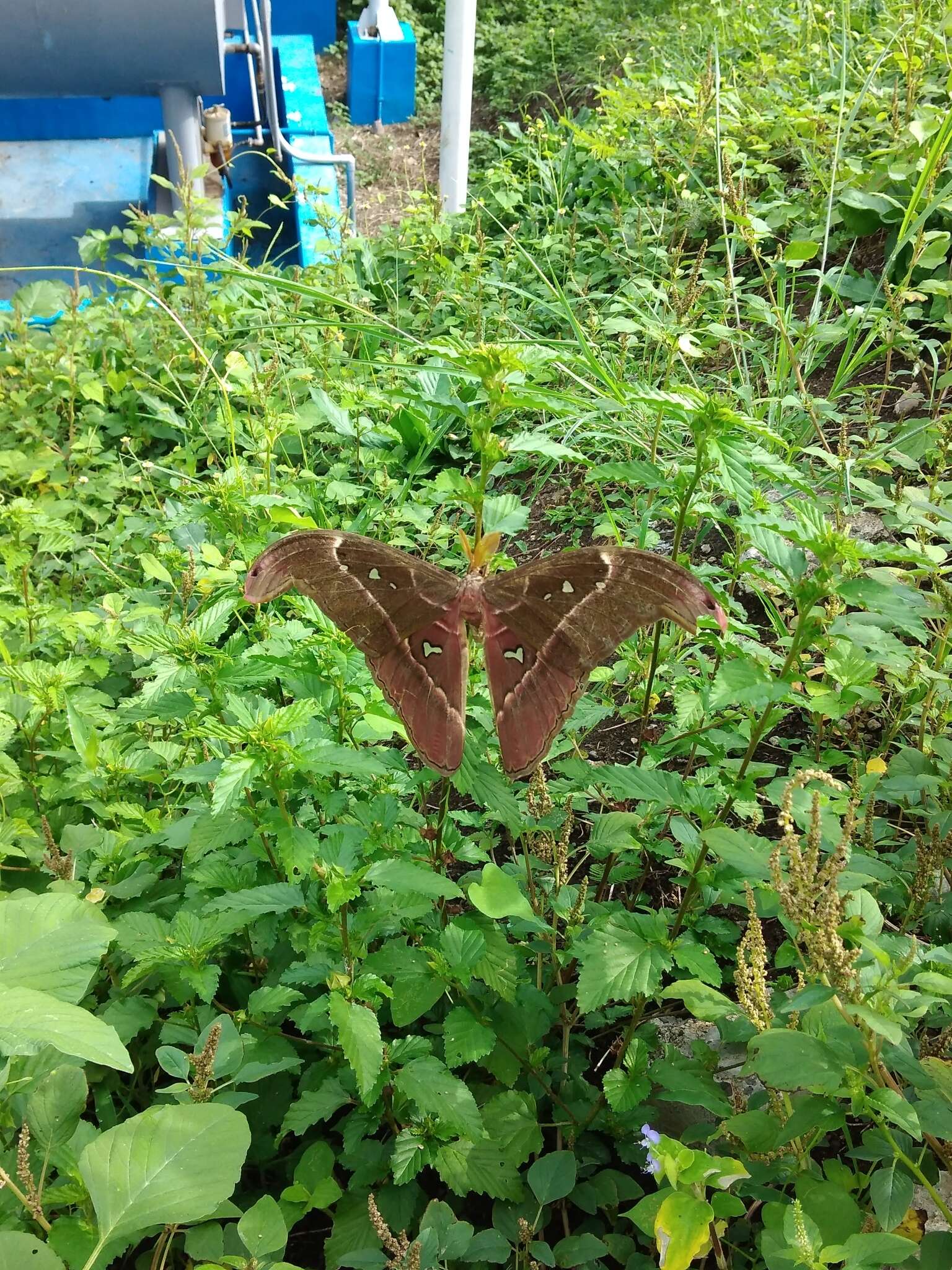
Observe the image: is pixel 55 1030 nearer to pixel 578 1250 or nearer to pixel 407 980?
pixel 407 980

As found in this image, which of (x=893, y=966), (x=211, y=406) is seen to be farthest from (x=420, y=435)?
(x=893, y=966)

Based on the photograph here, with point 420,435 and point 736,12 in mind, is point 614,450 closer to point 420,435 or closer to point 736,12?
point 420,435

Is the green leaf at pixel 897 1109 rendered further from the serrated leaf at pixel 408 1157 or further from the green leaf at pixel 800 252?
the green leaf at pixel 800 252

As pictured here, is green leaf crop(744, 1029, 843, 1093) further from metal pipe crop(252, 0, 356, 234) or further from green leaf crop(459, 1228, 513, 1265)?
metal pipe crop(252, 0, 356, 234)

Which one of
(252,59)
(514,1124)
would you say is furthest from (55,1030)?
(252,59)

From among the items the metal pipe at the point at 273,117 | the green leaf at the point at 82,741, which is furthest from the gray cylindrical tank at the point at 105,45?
the green leaf at the point at 82,741

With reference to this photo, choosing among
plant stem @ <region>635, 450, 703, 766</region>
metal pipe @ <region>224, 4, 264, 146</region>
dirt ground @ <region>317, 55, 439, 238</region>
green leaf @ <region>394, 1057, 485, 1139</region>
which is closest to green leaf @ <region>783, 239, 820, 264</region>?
plant stem @ <region>635, 450, 703, 766</region>
